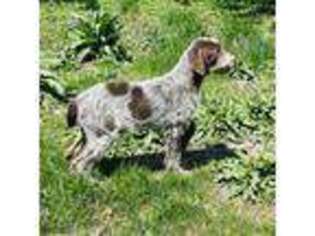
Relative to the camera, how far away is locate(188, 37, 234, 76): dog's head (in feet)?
19.3

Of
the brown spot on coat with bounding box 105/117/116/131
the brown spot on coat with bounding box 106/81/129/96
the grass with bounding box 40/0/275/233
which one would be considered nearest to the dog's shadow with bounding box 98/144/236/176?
the grass with bounding box 40/0/275/233

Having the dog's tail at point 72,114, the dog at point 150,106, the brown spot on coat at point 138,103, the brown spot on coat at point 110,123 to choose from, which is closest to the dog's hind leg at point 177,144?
the dog at point 150,106

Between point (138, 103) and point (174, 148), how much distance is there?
0.26m

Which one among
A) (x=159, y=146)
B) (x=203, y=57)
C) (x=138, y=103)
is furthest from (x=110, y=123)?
(x=203, y=57)

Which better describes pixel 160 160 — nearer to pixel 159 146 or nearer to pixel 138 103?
pixel 159 146

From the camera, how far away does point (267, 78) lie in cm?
608

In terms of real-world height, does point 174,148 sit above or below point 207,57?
below

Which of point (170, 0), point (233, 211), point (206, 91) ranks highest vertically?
point (170, 0)

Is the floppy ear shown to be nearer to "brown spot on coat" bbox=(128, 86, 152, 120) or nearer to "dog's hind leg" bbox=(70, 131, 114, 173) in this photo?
"brown spot on coat" bbox=(128, 86, 152, 120)

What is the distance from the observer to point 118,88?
19.2 ft

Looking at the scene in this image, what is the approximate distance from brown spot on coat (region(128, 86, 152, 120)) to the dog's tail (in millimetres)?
239

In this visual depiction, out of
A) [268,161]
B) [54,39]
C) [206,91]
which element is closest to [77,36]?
[54,39]

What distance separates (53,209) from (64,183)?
12 centimetres
